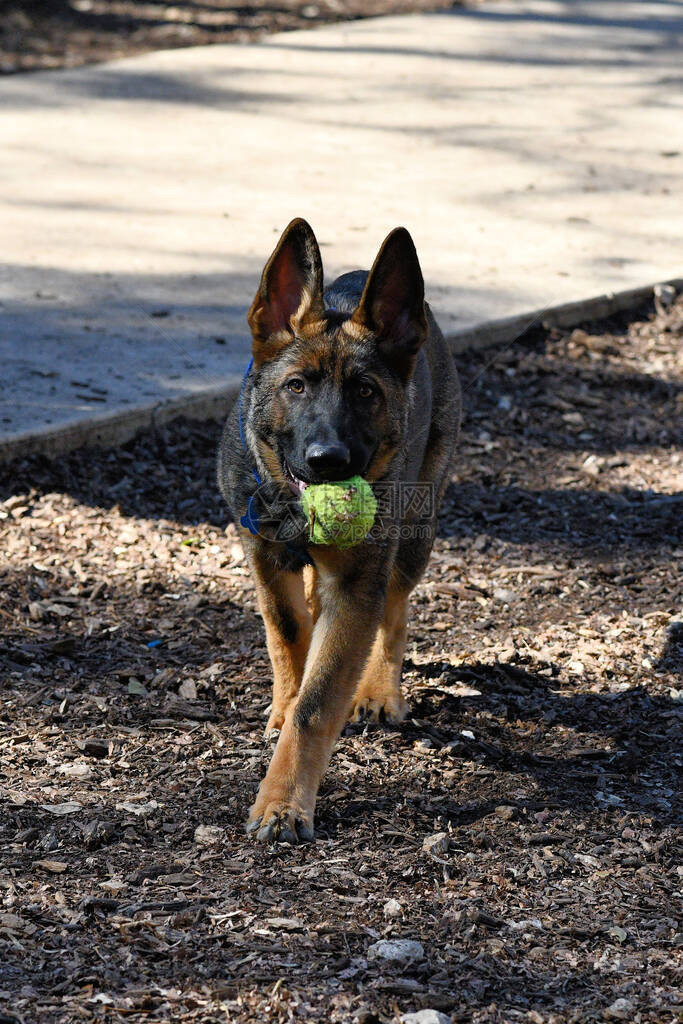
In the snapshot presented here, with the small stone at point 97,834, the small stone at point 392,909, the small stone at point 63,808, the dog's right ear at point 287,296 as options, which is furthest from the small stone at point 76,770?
the dog's right ear at point 287,296

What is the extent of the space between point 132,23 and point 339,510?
1222 cm

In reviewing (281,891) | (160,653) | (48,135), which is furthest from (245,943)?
(48,135)

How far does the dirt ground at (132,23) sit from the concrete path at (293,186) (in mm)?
550

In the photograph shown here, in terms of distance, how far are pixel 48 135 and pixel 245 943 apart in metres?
8.54

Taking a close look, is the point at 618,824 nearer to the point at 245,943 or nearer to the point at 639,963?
the point at 639,963

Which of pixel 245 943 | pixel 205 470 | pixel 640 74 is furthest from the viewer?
pixel 640 74

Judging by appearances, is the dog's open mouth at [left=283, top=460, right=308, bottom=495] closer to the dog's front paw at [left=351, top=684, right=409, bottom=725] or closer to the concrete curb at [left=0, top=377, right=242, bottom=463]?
the dog's front paw at [left=351, top=684, right=409, bottom=725]

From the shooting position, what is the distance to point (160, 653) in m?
5.37

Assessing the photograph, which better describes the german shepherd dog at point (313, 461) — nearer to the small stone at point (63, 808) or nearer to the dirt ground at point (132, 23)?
the small stone at point (63, 808)

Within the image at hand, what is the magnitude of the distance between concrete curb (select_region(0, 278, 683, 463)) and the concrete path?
0.19 feet

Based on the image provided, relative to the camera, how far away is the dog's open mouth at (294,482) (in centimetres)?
433

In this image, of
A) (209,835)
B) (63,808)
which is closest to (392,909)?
(209,835)

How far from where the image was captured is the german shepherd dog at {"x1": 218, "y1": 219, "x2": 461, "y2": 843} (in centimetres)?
424

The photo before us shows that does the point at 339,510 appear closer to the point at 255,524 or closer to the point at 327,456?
the point at 327,456
